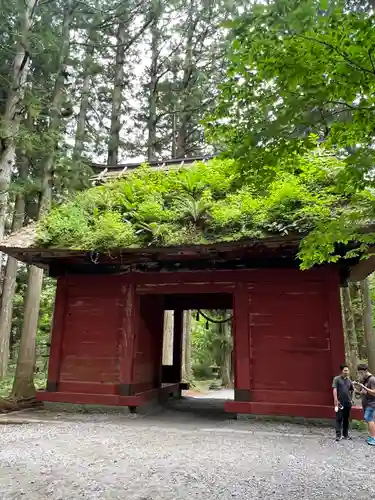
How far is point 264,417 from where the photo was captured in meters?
7.29

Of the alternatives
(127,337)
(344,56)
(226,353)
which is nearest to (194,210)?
(127,337)

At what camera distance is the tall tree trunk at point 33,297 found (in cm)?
1007

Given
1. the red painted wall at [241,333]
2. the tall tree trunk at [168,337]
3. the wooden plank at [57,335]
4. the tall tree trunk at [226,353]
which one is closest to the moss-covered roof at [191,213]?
the red painted wall at [241,333]

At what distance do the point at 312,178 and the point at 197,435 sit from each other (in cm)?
548

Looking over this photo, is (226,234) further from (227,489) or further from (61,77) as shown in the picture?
(61,77)

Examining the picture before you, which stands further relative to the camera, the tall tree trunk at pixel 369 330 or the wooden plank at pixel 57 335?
the tall tree trunk at pixel 369 330

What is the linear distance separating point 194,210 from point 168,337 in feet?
26.8

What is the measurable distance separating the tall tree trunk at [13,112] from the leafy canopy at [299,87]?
805cm

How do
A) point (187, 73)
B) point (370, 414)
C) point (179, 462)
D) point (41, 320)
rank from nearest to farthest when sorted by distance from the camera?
point (179, 462) → point (370, 414) → point (187, 73) → point (41, 320)

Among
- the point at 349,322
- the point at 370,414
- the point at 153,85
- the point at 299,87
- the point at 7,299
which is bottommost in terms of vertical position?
the point at 370,414

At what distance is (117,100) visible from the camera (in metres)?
17.7

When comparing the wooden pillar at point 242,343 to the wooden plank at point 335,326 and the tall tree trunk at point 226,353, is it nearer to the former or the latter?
the wooden plank at point 335,326

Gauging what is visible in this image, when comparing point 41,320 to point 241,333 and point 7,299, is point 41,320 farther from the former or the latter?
point 241,333

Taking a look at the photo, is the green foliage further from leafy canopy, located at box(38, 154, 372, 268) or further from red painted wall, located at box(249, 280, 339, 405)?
red painted wall, located at box(249, 280, 339, 405)
